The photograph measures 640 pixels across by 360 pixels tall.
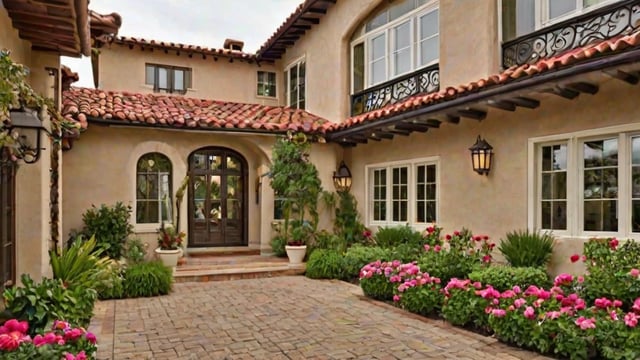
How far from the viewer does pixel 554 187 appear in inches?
319

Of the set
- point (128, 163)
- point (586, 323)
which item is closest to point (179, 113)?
point (128, 163)

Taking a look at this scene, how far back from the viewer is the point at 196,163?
1431 cm

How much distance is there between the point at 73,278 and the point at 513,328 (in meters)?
6.55

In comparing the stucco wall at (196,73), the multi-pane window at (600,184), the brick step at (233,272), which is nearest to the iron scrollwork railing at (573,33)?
the multi-pane window at (600,184)

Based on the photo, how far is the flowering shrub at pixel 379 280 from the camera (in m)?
8.86

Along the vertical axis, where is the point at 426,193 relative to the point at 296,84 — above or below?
below

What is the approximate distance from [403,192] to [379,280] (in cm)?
344

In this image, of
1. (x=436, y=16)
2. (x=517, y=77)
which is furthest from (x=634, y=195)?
(x=436, y=16)

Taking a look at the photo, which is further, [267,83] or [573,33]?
[267,83]

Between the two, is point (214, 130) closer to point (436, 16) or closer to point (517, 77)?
point (436, 16)

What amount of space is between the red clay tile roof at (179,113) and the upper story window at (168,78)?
75 centimetres

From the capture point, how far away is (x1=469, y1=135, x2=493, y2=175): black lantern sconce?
9.06 meters

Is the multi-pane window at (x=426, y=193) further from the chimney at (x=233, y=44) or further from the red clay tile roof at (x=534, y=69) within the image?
the chimney at (x=233, y=44)

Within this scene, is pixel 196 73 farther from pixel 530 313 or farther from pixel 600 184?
pixel 530 313
